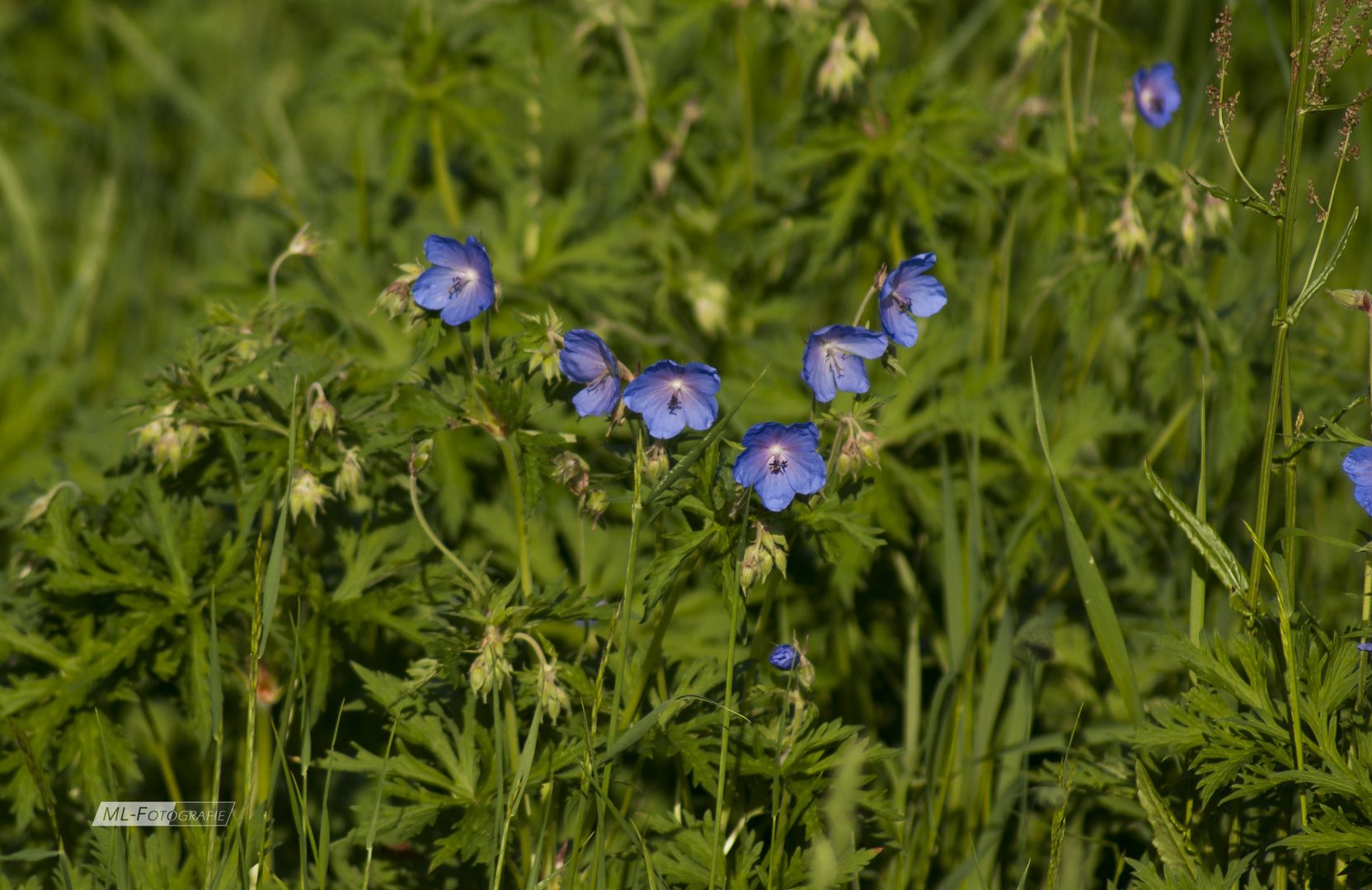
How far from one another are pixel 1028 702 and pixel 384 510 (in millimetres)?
1376

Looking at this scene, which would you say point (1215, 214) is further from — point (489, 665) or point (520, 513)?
point (489, 665)

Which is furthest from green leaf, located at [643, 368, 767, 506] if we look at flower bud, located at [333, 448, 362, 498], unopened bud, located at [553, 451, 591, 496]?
flower bud, located at [333, 448, 362, 498]

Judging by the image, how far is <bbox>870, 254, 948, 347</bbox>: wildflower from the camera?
1.78 m

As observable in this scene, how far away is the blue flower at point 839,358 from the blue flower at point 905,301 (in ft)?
0.22

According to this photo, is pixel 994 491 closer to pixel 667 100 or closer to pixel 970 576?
pixel 970 576

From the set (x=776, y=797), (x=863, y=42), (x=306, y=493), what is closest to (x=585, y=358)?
(x=306, y=493)

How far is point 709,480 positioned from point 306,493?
0.76m

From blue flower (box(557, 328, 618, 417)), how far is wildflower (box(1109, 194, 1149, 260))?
1.50 metres

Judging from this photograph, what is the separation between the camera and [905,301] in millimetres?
1812

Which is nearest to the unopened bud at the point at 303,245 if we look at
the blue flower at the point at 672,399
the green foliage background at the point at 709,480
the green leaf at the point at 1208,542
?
the green foliage background at the point at 709,480

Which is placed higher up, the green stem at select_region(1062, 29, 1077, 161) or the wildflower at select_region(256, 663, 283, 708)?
the green stem at select_region(1062, 29, 1077, 161)

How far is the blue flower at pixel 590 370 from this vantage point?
1721mm

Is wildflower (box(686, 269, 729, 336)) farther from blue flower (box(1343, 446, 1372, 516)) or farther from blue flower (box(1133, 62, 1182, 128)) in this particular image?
blue flower (box(1343, 446, 1372, 516))

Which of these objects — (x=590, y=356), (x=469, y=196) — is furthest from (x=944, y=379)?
(x=469, y=196)
